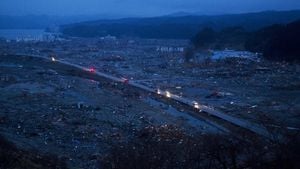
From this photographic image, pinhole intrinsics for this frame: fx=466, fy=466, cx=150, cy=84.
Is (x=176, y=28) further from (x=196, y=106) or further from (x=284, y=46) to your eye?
(x=196, y=106)

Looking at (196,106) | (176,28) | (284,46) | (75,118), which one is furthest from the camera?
(176,28)

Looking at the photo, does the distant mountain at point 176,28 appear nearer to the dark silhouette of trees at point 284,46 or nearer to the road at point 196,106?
the dark silhouette of trees at point 284,46

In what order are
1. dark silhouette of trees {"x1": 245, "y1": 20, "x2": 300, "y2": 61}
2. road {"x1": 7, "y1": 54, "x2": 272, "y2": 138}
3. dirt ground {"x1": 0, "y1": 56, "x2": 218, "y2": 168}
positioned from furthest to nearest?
1. dark silhouette of trees {"x1": 245, "y1": 20, "x2": 300, "y2": 61}
2. road {"x1": 7, "y1": 54, "x2": 272, "y2": 138}
3. dirt ground {"x1": 0, "y1": 56, "x2": 218, "y2": 168}

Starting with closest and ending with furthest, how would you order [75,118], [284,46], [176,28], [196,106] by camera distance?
1. [75,118]
2. [196,106]
3. [284,46]
4. [176,28]

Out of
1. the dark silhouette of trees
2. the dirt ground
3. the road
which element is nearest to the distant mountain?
the dark silhouette of trees

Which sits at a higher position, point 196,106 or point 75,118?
point 75,118

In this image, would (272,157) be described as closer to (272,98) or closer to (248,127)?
(248,127)

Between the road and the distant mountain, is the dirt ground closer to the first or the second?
the road

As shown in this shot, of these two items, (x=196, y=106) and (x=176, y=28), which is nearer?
(x=196, y=106)

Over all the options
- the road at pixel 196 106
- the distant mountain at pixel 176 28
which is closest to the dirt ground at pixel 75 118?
the road at pixel 196 106

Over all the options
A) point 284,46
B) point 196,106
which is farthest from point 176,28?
point 196,106

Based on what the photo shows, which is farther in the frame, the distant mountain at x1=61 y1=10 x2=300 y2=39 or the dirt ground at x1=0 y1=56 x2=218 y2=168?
the distant mountain at x1=61 y1=10 x2=300 y2=39

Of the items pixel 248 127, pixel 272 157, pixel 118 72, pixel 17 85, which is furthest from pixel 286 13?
pixel 272 157

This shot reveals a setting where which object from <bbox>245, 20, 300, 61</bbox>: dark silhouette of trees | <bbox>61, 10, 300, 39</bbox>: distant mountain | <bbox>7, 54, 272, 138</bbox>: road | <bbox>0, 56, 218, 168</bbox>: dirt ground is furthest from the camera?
<bbox>61, 10, 300, 39</bbox>: distant mountain
